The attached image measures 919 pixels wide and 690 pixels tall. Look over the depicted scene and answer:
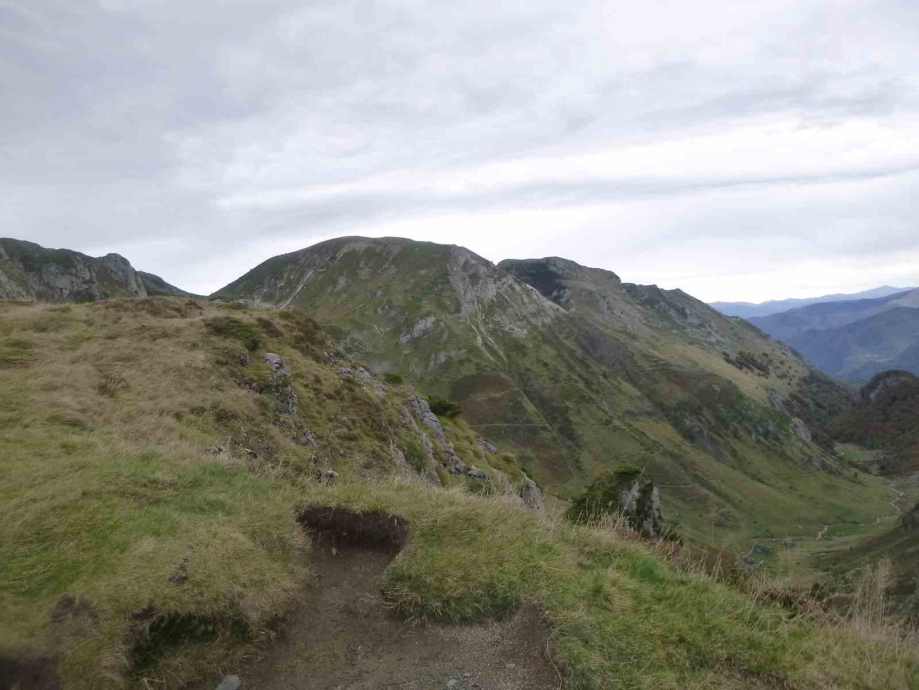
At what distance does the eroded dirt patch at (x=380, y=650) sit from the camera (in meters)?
6.78

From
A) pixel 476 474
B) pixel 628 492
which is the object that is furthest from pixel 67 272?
pixel 628 492

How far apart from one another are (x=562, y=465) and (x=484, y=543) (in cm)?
15255

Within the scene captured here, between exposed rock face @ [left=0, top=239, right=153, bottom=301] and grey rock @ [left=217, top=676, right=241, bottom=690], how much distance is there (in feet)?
582

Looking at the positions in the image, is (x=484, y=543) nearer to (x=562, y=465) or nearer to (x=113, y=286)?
(x=562, y=465)

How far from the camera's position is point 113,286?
602ft

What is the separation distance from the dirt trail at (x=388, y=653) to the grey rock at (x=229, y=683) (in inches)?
5.9

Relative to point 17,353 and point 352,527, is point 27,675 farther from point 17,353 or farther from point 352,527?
point 17,353

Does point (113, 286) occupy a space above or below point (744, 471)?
above

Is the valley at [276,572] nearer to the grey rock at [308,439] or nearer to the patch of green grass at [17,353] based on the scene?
the patch of green grass at [17,353]

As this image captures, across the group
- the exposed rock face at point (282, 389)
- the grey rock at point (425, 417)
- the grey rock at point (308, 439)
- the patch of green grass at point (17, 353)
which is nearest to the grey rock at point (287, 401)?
the exposed rock face at point (282, 389)

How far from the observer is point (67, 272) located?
176 metres

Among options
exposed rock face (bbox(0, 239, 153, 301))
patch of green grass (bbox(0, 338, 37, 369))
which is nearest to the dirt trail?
patch of green grass (bbox(0, 338, 37, 369))

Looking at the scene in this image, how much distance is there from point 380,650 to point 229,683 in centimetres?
192

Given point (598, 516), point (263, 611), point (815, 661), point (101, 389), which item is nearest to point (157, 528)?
point (263, 611)
